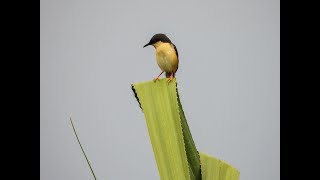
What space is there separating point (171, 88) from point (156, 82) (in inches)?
0.7

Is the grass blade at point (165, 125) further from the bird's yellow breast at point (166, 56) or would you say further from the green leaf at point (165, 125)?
the bird's yellow breast at point (166, 56)

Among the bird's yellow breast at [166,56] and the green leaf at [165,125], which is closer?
the green leaf at [165,125]

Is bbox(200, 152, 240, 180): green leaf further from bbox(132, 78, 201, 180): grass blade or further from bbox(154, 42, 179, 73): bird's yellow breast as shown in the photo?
bbox(154, 42, 179, 73): bird's yellow breast

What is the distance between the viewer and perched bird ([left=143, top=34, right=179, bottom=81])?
55 cm

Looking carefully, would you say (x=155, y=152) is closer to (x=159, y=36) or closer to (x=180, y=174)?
(x=180, y=174)

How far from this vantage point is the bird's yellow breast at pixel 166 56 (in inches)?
21.5

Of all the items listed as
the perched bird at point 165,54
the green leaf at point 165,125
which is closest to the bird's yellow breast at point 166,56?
the perched bird at point 165,54

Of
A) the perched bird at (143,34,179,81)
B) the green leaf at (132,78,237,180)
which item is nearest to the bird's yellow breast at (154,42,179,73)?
the perched bird at (143,34,179,81)

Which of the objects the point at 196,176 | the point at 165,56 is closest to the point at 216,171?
the point at 196,176

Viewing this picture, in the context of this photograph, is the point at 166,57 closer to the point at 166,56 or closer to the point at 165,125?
the point at 166,56

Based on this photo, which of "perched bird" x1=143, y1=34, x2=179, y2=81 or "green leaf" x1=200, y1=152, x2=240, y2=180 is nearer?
"green leaf" x1=200, y1=152, x2=240, y2=180

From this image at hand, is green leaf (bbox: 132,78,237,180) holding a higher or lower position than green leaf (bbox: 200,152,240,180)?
higher

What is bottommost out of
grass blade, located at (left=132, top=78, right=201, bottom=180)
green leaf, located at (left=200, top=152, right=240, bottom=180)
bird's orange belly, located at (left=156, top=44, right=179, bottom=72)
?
green leaf, located at (left=200, top=152, right=240, bottom=180)

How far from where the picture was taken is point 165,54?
545 mm
